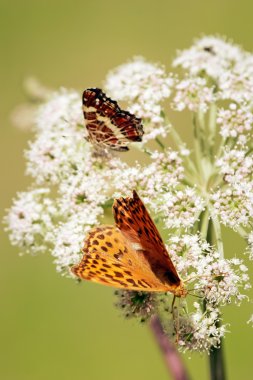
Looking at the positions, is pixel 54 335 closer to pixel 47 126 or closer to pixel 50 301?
pixel 50 301

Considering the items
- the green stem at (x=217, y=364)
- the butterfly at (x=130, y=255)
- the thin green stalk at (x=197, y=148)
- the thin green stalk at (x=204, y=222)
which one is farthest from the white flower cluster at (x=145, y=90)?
the green stem at (x=217, y=364)

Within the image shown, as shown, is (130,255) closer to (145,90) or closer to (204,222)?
(204,222)

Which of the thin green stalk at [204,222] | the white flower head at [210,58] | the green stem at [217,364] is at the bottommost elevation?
the green stem at [217,364]

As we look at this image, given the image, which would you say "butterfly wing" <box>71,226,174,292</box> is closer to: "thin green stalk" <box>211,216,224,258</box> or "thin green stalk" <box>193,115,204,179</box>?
"thin green stalk" <box>211,216,224,258</box>

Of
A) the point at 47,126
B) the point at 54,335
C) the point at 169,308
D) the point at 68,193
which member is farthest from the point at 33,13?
the point at 169,308

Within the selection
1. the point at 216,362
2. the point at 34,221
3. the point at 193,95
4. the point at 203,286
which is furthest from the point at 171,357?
the point at 193,95

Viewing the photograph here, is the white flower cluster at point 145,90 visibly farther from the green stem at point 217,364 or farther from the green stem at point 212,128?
the green stem at point 217,364

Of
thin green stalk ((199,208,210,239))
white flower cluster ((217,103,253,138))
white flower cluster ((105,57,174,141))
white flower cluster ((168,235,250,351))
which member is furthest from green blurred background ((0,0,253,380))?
white flower cluster ((168,235,250,351))
